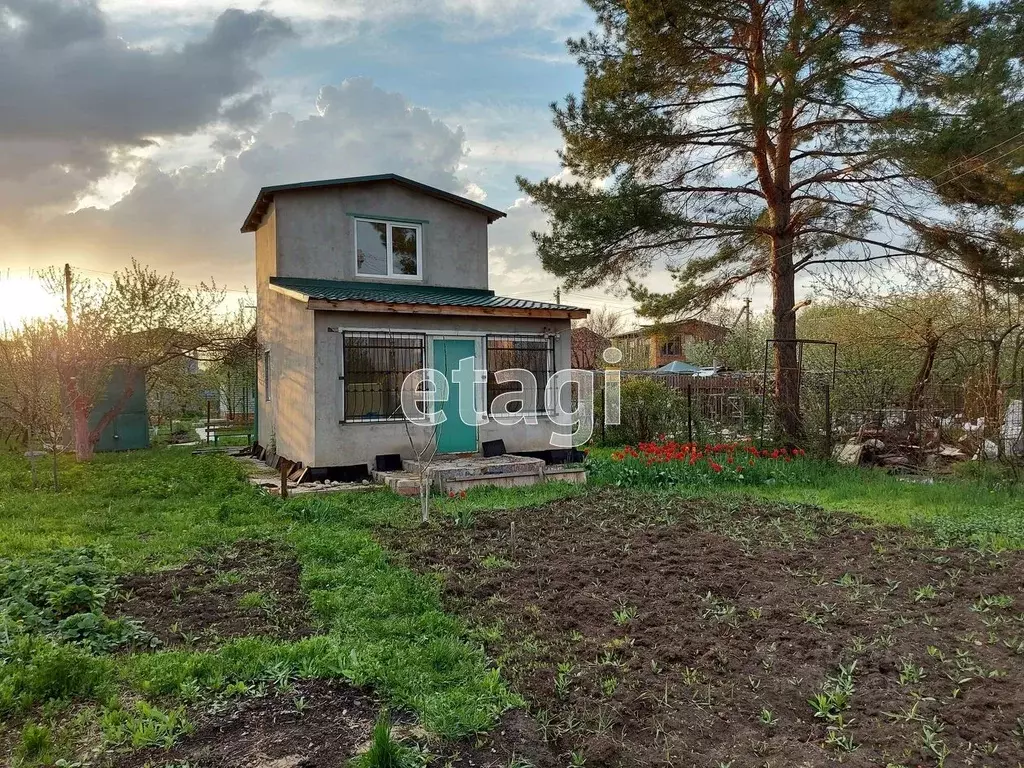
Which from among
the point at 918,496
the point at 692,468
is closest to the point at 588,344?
the point at 692,468

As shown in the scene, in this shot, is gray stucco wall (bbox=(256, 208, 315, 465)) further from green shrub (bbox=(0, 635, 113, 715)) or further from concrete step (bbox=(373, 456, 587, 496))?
green shrub (bbox=(0, 635, 113, 715))

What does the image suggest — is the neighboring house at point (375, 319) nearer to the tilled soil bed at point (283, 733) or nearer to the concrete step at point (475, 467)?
the concrete step at point (475, 467)

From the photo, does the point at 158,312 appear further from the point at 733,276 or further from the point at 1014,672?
the point at 1014,672

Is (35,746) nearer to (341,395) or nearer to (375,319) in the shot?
(341,395)

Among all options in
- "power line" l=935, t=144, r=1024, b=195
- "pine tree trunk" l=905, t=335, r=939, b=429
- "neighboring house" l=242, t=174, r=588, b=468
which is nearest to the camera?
"power line" l=935, t=144, r=1024, b=195

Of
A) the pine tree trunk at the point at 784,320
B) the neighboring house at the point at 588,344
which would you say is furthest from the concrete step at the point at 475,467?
the neighboring house at the point at 588,344

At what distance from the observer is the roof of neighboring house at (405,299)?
9719 mm

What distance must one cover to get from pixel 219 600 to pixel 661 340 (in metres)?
10.8

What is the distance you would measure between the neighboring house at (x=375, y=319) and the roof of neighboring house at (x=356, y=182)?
33 mm

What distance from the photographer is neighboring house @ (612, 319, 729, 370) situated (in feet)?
43.5

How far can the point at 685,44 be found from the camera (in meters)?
11.6

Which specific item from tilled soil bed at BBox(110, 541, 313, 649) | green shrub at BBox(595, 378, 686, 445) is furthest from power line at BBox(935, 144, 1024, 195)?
tilled soil bed at BBox(110, 541, 313, 649)

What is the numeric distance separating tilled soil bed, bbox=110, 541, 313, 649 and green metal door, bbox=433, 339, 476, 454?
5.20 m

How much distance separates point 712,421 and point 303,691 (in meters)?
11.4
